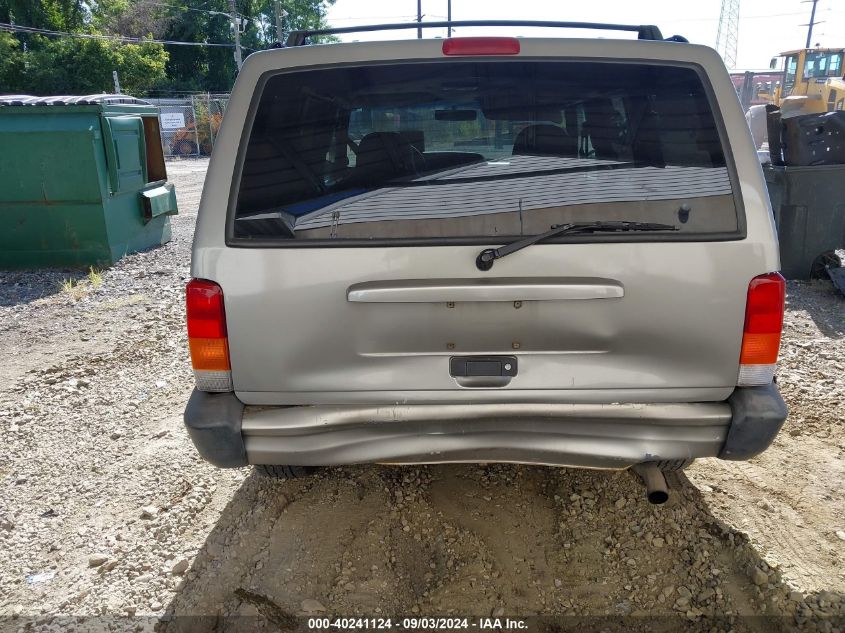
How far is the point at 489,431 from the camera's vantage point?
8.54ft

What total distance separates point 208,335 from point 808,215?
22.2 ft

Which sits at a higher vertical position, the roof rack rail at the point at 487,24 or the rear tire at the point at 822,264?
the roof rack rail at the point at 487,24

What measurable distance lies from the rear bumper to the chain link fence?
28.9 meters

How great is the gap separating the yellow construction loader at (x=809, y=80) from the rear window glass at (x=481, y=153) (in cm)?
1969

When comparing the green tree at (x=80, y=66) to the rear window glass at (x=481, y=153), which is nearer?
the rear window glass at (x=481, y=153)

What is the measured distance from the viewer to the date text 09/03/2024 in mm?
2559

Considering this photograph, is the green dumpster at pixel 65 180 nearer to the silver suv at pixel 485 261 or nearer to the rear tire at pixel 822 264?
the silver suv at pixel 485 261

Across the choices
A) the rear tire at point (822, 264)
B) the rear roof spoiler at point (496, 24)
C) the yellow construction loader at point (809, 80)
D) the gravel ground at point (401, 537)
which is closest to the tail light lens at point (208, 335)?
the gravel ground at point (401, 537)

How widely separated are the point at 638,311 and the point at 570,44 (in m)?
0.99

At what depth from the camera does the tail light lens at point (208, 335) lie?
2504 mm

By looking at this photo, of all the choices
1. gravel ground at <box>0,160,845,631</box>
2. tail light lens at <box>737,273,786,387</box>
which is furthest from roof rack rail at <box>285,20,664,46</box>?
gravel ground at <box>0,160,845,631</box>

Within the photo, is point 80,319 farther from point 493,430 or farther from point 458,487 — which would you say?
point 493,430

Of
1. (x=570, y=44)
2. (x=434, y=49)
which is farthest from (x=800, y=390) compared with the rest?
(x=434, y=49)

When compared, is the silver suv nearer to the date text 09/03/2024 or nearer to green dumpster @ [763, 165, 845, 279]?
the date text 09/03/2024
